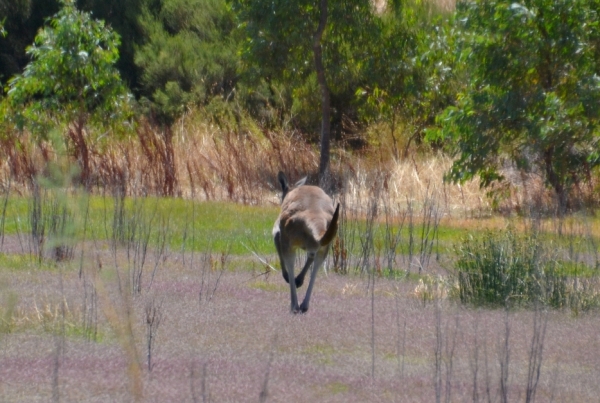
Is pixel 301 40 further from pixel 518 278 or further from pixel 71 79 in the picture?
pixel 518 278

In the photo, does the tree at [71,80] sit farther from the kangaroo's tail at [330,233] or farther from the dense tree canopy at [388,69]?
the kangaroo's tail at [330,233]

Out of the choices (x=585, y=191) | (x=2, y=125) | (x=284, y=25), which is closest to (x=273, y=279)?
(x=585, y=191)

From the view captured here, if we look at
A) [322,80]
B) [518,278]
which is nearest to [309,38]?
[322,80]

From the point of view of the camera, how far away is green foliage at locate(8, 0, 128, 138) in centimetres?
2359

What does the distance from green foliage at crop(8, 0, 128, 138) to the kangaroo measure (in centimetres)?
1383

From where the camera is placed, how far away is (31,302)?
9438mm

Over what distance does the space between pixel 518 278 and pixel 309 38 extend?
14622 millimetres

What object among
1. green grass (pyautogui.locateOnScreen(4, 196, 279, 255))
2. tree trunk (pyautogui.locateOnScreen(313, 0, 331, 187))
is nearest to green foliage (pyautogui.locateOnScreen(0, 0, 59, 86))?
tree trunk (pyautogui.locateOnScreen(313, 0, 331, 187))

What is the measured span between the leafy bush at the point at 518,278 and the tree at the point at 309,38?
488 inches

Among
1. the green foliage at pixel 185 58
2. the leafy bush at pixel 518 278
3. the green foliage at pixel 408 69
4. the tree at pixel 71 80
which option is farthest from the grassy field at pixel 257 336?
the green foliage at pixel 185 58

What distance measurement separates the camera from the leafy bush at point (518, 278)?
33.7 feet

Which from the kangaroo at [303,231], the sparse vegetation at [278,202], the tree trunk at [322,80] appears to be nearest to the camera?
the sparse vegetation at [278,202]

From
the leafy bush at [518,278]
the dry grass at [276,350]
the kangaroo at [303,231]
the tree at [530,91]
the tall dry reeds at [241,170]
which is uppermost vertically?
the tree at [530,91]

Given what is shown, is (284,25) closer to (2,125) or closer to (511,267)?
(2,125)
